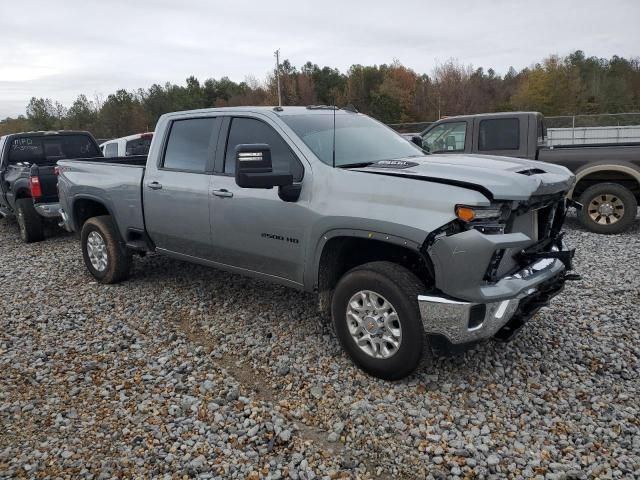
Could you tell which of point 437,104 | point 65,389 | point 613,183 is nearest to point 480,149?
point 613,183

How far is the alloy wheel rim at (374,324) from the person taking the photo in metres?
3.53

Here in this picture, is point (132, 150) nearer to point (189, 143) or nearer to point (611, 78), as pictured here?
point (189, 143)

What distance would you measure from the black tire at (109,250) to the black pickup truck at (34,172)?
8.25ft

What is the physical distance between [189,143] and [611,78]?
5029 centimetres

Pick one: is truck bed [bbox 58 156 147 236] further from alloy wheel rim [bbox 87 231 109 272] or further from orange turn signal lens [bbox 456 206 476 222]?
orange turn signal lens [bbox 456 206 476 222]

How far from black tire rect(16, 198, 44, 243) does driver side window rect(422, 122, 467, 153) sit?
6.71 m

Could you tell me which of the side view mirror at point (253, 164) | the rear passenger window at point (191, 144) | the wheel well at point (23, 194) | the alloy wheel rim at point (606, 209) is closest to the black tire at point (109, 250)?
the rear passenger window at point (191, 144)

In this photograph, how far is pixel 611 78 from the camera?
4538 centimetres

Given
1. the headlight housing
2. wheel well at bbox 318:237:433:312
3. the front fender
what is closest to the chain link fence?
wheel well at bbox 318:237:433:312

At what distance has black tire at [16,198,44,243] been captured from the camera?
8727 millimetres

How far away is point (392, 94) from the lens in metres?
51.0

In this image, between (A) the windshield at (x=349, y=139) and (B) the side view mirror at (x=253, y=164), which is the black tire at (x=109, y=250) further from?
Result: (B) the side view mirror at (x=253, y=164)

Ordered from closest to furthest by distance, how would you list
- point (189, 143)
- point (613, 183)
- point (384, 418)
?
point (384, 418)
point (189, 143)
point (613, 183)

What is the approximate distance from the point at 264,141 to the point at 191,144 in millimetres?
994
